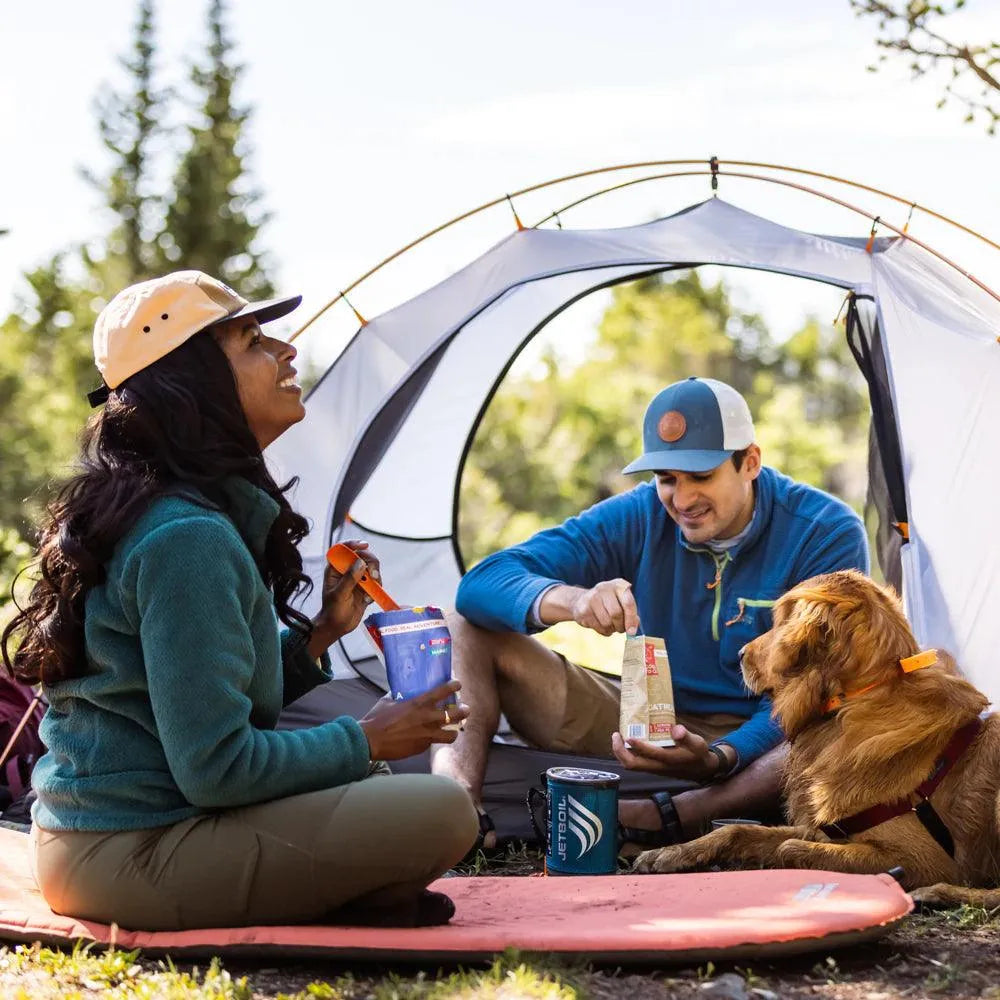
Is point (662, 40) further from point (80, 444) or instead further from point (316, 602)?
point (80, 444)

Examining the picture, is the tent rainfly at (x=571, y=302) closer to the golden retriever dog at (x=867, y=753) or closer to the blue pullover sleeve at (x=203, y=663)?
the golden retriever dog at (x=867, y=753)

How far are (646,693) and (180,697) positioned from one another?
1.62 meters

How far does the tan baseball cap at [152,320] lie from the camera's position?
2637 millimetres

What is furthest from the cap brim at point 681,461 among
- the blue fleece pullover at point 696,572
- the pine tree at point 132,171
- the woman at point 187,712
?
the pine tree at point 132,171

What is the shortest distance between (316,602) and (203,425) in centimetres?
262

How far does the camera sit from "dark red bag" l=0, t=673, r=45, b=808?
13.8 ft

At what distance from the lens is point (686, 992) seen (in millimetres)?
2377

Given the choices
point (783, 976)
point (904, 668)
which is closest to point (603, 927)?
point (783, 976)

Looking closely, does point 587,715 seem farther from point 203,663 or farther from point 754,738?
point 203,663

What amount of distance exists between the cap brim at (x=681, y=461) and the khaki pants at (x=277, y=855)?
1.76 metres

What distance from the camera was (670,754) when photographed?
144 inches

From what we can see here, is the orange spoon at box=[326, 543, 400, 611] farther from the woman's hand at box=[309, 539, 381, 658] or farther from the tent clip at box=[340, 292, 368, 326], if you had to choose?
the tent clip at box=[340, 292, 368, 326]

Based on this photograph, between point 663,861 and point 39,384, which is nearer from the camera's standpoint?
point 663,861

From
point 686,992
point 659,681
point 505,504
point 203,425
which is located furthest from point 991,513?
point 505,504
